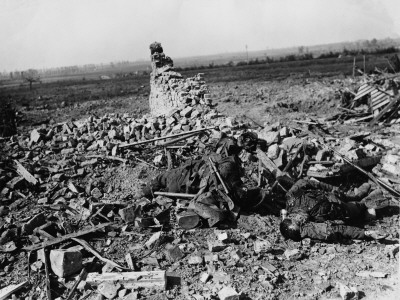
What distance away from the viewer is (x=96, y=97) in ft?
101

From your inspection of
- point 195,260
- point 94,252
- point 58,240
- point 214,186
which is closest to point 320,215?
point 214,186

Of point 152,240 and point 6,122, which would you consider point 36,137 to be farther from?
point 152,240

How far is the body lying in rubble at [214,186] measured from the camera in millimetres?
6258

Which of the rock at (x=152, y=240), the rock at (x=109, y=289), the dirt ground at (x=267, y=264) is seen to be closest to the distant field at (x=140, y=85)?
the dirt ground at (x=267, y=264)

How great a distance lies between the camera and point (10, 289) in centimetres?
476

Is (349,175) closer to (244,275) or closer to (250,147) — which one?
(250,147)

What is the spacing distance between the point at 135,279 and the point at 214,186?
7.86ft

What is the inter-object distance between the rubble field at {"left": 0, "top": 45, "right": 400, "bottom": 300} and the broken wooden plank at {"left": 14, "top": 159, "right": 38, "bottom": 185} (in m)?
0.03

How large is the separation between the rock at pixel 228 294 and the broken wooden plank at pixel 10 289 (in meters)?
2.77

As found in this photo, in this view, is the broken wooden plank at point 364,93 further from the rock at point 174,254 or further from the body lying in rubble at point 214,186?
the rock at point 174,254

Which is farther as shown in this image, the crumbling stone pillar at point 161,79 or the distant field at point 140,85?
the distant field at point 140,85

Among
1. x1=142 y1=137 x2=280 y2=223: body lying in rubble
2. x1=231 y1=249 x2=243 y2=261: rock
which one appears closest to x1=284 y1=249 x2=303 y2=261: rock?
x1=231 y1=249 x2=243 y2=261: rock

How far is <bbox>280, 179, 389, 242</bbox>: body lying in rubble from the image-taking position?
5.67 m

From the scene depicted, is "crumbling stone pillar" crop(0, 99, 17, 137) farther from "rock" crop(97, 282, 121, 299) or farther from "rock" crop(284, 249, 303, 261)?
"rock" crop(284, 249, 303, 261)
